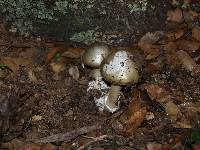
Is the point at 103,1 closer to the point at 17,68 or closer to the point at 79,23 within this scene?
the point at 79,23

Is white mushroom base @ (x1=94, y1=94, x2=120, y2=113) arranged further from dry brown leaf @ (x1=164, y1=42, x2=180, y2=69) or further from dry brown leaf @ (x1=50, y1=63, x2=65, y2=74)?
dry brown leaf @ (x1=164, y1=42, x2=180, y2=69)

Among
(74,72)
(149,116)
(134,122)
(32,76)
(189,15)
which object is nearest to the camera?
(134,122)

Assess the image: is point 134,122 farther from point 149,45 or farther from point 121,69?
point 149,45

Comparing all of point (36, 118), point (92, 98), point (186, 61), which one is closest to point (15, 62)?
point (36, 118)

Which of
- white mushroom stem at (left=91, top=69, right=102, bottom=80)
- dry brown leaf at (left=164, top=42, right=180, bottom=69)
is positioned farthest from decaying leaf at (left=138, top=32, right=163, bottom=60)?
white mushroom stem at (left=91, top=69, right=102, bottom=80)

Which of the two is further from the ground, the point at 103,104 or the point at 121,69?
the point at 121,69

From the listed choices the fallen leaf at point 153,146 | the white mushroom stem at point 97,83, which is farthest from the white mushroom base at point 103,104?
the fallen leaf at point 153,146

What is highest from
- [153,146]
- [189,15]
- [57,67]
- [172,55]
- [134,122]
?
[189,15]

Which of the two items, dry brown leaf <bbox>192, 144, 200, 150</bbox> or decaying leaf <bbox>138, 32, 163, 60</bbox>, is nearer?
dry brown leaf <bbox>192, 144, 200, 150</bbox>
